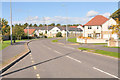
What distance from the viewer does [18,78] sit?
831 cm

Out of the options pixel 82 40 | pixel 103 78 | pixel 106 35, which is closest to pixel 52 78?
pixel 103 78

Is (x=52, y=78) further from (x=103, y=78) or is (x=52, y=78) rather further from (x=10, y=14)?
(x=10, y=14)

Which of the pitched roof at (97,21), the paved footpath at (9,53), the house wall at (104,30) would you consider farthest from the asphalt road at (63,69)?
the pitched roof at (97,21)

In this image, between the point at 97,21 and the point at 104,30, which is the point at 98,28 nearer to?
the point at 104,30

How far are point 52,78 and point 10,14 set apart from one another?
108ft

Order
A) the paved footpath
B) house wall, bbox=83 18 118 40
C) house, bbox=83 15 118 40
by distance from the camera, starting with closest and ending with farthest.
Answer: the paved footpath < house wall, bbox=83 18 118 40 < house, bbox=83 15 118 40

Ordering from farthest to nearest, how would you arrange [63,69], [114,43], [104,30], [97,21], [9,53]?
[97,21] < [104,30] < [114,43] < [9,53] < [63,69]

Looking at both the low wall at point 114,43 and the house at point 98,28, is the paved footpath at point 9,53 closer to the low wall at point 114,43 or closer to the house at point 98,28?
the low wall at point 114,43

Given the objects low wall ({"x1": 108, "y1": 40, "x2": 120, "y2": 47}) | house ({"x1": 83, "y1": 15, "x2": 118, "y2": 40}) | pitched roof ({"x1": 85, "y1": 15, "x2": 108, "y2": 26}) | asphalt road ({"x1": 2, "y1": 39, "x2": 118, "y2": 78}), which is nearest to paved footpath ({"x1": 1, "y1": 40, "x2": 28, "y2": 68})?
asphalt road ({"x1": 2, "y1": 39, "x2": 118, "y2": 78})

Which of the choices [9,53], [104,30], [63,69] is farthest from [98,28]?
[63,69]

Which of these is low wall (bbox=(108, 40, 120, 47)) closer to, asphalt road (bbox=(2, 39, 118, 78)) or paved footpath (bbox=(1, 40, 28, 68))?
paved footpath (bbox=(1, 40, 28, 68))

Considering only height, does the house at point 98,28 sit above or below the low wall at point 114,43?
above

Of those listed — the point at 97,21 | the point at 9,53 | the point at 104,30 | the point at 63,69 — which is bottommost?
the point at 63,69

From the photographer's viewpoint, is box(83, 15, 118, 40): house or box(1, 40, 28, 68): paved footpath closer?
box(1, 40, 28, 68): paved footpath
